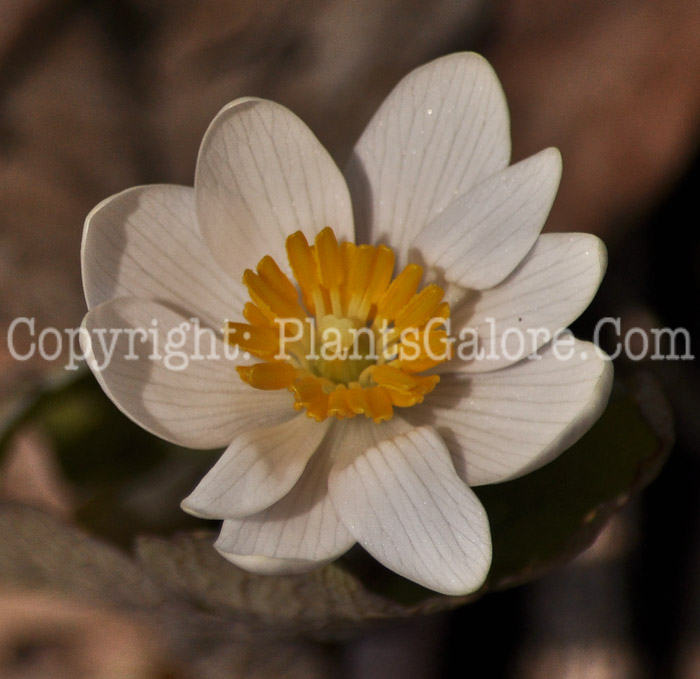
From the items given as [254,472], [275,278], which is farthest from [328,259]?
[254,472]

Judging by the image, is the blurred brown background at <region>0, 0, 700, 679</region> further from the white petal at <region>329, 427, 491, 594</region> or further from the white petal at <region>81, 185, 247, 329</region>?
the white petal at <region>329, 427, 491, 594</region>

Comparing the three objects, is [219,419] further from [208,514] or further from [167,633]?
[167,633]

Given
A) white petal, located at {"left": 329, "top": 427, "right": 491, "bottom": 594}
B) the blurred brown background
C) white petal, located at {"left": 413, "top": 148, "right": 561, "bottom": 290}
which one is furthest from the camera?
the blurred brown background

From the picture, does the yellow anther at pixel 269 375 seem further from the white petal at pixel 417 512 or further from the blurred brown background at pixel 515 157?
the blurred brown background at pixel 515 157

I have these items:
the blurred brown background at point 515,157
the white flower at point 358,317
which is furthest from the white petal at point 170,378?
the blurred brown background at point 515,157

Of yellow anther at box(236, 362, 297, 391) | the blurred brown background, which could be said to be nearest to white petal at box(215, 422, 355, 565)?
yellow anther at box(236, 362, 297, 391)

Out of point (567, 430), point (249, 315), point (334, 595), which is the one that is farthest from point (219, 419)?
point (567, 430)

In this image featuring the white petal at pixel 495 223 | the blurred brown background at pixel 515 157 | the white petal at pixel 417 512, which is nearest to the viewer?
the white petal at pixel 417 512
